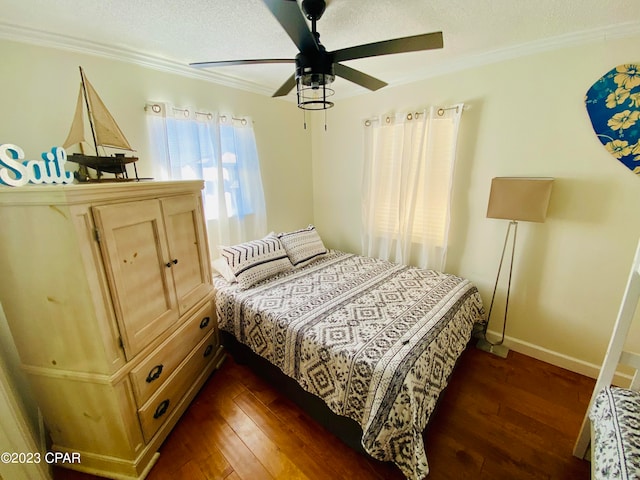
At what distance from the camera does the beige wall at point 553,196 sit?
5.68 ft

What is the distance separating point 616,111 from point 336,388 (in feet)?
7.89

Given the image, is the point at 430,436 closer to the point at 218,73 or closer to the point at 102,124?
the point at 102,124

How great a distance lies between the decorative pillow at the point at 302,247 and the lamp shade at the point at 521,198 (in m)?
1.60

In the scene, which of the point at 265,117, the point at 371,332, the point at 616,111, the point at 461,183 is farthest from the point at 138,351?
the point at 616,111

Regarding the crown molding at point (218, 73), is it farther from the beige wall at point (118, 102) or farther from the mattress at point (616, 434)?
the mattress at point (616, 434)

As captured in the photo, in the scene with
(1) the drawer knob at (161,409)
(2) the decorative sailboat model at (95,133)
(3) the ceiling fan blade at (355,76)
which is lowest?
(1) the drawer knob at (161,409)

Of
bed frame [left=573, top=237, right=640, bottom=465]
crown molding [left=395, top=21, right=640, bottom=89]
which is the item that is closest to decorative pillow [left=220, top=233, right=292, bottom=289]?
crown molding [left=395, top=21, right=640, bottom=89]

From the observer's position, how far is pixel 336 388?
1402mm

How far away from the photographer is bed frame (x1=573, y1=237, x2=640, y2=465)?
1.17 metres

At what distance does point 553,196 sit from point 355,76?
5.52 feet

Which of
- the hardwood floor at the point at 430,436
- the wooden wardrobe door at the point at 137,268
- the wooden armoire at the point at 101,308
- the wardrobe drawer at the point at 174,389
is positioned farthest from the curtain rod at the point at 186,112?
the hardwood floor at the point at 430,436

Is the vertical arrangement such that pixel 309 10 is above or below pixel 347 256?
above

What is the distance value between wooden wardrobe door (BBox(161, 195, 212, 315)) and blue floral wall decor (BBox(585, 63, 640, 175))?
267 cm

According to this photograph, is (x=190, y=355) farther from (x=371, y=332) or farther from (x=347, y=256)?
(x=347, y=256)
